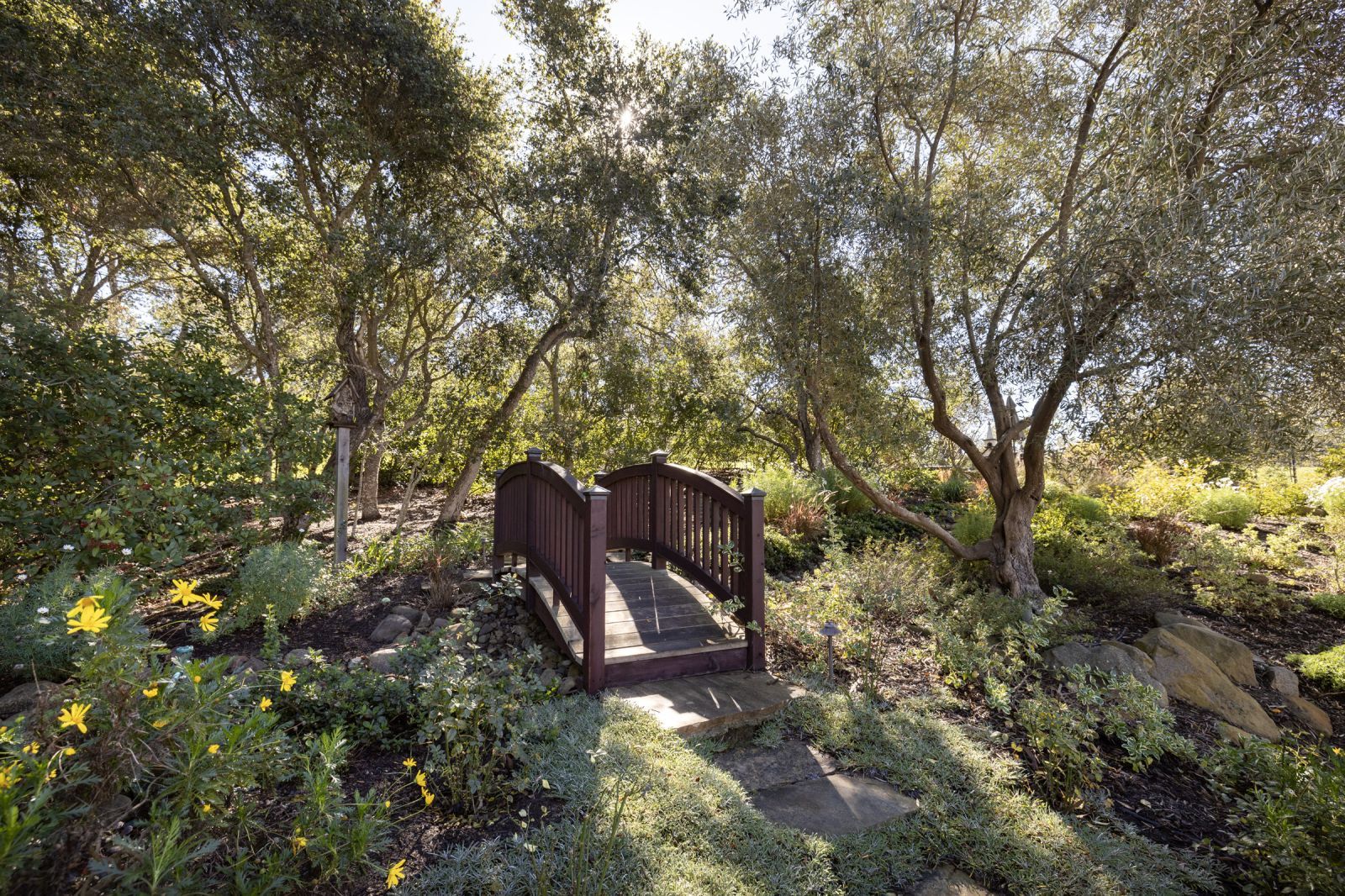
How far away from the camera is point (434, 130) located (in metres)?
6.84

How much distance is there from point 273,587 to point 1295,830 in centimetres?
566

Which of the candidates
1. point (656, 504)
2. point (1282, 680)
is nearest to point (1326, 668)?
point (1282, 680)

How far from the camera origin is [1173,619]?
515 centimetres

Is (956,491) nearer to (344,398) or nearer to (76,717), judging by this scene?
(344,398)

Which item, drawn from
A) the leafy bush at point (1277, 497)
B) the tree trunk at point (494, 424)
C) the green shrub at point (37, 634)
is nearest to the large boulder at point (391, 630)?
the green shrub at point (37, 634)

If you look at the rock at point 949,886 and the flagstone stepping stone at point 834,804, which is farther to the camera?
the flagstone stepping stone at point 834,804

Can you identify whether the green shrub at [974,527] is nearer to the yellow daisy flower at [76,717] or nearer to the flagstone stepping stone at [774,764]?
→ the flagstone stepping stone at [774,764]

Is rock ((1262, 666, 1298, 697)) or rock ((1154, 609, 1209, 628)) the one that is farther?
rock ((1154, 609, 1209, 628))

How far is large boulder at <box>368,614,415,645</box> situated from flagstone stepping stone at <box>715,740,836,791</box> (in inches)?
103

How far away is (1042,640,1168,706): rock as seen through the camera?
157 inches

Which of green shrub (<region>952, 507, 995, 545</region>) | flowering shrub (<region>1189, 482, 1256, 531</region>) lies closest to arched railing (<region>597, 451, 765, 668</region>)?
green shrub (<region>952, 507, 995, 545</region>)

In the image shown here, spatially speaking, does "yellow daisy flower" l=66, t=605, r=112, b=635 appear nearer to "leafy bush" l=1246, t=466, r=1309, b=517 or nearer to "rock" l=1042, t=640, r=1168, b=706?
"rock" l=1042, t=640, r=1168, b=706

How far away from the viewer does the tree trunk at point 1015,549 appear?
5.59 metres

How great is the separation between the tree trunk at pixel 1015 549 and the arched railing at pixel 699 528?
311cm
